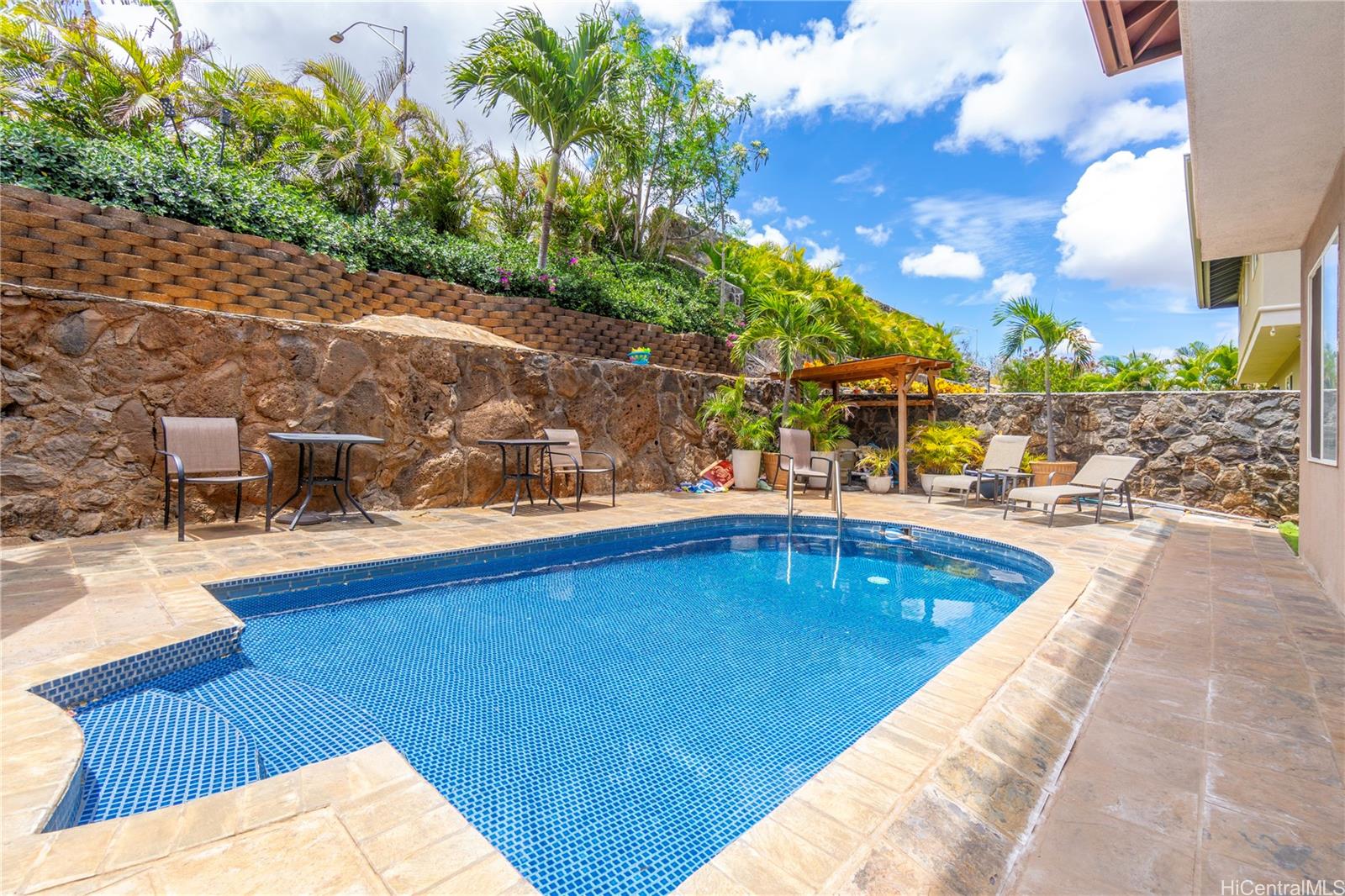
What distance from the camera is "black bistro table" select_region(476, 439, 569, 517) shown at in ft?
22.3

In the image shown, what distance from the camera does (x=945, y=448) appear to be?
9.33 metres

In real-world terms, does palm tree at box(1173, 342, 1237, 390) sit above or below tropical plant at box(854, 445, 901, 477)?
above

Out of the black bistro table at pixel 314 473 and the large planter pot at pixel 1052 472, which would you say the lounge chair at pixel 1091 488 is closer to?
the large planter pot at pixel 1052 472

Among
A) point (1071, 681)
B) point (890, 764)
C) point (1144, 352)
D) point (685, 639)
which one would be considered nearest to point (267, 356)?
point (685, 639)

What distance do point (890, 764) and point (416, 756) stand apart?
1.70 meters

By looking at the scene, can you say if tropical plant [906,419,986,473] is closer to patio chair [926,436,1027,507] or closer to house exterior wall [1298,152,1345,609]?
patio chair [926,436,1027,507]

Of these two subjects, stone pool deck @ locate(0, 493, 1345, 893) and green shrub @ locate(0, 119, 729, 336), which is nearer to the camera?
stone pool deck @ locate(0, 493, 1345, 893)

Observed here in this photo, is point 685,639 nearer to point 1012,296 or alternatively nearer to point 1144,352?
point 1012,296

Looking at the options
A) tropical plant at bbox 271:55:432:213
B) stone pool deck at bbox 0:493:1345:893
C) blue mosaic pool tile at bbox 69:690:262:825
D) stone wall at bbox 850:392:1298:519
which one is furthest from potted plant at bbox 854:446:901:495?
tropical plant at bbox 271:55:432:213

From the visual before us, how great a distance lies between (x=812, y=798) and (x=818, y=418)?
857cm

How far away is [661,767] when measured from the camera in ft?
7.23

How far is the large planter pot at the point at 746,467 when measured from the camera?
31.1ft

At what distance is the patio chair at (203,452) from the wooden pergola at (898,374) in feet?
25.7

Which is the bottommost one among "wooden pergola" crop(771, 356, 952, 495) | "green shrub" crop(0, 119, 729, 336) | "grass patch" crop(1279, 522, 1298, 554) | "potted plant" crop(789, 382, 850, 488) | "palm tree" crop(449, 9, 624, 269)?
"grass patch" crop(1279, 522, 1298, 554)
